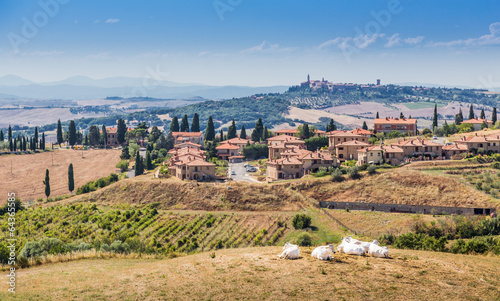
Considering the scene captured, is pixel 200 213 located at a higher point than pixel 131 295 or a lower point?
lower

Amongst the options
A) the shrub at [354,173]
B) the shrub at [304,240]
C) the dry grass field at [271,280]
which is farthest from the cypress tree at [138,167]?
the dry grass field at [271,280]

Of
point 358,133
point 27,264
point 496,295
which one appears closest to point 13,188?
point 358,133

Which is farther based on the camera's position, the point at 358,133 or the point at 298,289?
A: the point at 358,133

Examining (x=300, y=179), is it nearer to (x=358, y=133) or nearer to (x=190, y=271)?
(x=358, y=133)

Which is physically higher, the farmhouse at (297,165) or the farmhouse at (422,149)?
the farmhouse at (422,149)

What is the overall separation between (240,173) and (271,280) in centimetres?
6369

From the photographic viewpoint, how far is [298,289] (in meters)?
23.1

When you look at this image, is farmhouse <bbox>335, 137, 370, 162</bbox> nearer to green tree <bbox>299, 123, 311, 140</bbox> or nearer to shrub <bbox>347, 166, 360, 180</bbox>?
shrub <bbox>347, 166, 360, 180</bbox>

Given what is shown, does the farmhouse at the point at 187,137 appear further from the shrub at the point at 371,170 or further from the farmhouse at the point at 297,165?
the shrub at the point at 371,170

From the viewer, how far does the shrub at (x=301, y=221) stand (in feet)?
196

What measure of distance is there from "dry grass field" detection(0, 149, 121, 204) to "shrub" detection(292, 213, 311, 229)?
54.4 m

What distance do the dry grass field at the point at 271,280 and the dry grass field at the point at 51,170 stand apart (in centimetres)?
7353

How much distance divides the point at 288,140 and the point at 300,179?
2769 centimetres

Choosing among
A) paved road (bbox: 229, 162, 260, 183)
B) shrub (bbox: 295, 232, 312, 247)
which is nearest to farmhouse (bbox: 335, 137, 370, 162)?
paved road (bbox: 229, 162, 260, 183)
